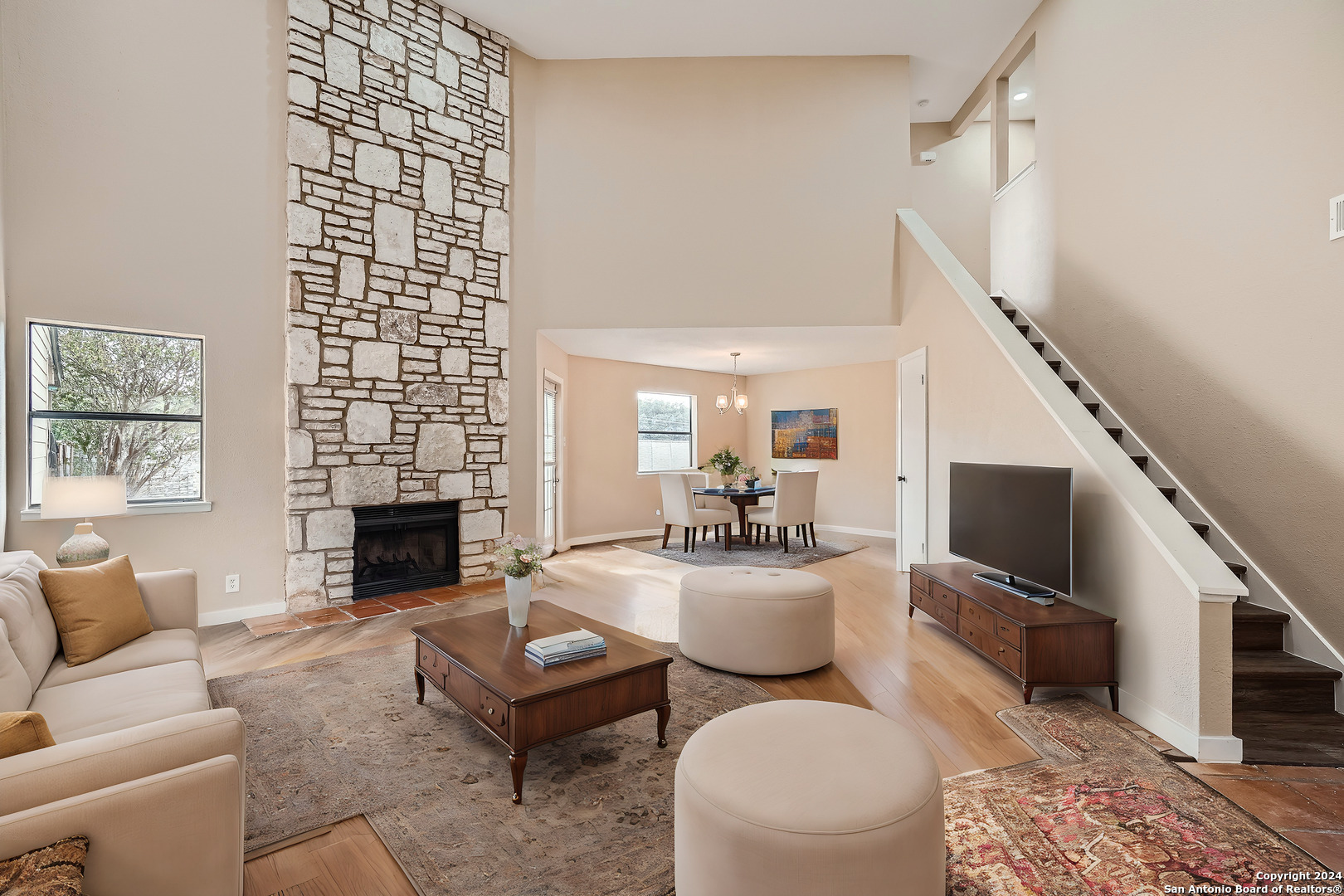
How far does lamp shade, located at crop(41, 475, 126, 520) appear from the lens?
123 inches

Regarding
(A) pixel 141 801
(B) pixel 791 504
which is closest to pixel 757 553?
(B) pixel 791 504

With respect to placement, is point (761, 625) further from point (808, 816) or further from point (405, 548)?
point (405, 548)

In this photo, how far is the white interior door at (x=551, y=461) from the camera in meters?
6.86

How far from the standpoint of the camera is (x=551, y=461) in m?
7.07

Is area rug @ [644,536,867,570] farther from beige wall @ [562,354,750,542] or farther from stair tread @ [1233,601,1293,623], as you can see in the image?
stair tread @ [1233,601,1293,623]

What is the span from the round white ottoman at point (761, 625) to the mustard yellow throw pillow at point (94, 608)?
2552 millimetres

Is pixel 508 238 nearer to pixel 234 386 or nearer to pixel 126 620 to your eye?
pixel 234 386

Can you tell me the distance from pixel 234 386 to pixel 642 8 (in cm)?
434

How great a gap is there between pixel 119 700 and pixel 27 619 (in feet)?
1.78

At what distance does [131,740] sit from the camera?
1377mm

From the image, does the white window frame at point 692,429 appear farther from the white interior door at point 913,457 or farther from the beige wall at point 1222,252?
the beige wall at point 1222,252

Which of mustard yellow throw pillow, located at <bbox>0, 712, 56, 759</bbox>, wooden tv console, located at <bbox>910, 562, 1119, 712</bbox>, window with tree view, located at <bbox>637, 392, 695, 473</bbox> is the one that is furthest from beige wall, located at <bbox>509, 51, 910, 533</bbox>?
mustard yellow throw pillow, located at <bbox>0, 712, 56, 759</bbox>

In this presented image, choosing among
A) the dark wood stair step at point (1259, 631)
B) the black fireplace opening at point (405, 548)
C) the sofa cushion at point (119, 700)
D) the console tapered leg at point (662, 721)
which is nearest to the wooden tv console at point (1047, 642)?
the dark wood stair step at point (1259, 631)

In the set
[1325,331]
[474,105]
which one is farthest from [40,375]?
[1325,331]
